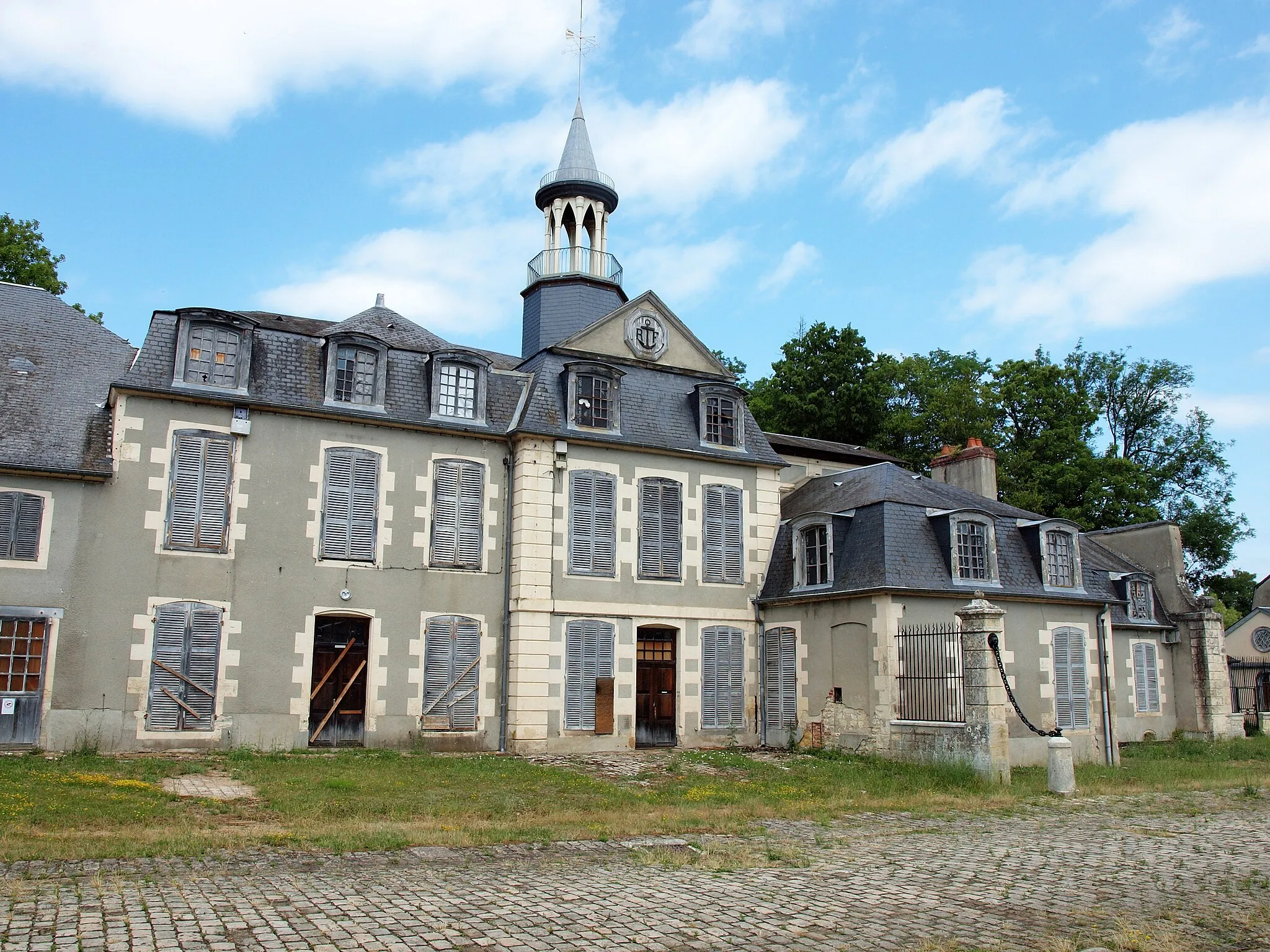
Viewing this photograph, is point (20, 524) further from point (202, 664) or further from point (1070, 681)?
point (1070, 681)

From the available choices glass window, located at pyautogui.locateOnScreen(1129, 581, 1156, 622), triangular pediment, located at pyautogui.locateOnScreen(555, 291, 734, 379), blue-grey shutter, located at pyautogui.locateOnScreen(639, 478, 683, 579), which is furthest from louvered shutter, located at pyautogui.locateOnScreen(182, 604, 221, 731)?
glass window, located at pyautogui.locateOnScreen(1129, 581, 1156, 622)

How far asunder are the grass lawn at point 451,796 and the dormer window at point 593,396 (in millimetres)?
6954

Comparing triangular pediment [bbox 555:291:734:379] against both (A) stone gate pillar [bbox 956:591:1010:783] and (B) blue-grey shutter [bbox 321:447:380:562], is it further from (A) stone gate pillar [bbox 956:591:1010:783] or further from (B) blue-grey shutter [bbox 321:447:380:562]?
(A) stone gate pillar [bbox 956:591:1010:783]

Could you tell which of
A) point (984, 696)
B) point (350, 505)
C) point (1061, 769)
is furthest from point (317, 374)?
point (1061, 769)

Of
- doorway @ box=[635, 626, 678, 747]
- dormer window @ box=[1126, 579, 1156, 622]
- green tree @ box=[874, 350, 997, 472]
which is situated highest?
green tree @ box=[874, 350, 997, 472]

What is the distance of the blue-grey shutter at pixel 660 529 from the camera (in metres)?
21.3

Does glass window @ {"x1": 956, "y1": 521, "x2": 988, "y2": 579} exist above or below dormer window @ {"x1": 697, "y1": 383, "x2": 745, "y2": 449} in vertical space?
below

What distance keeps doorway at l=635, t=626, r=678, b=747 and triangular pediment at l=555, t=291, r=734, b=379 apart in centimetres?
609

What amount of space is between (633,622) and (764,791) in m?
6.69

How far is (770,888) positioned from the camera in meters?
8.17

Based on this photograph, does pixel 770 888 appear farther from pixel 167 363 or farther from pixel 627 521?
pixel 167 363

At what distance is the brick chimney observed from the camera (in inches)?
1089

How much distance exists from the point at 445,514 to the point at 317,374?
361cm

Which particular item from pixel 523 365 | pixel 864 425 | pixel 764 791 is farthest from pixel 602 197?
pixel 864 425
